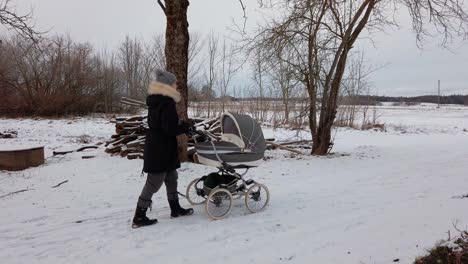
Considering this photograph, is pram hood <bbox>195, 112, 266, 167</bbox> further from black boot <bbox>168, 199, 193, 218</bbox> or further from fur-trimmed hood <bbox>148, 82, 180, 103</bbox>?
fur-trimmed hood <bbox>148, 82, 180, 103</bbox>

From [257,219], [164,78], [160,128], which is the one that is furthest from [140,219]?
[164,78]

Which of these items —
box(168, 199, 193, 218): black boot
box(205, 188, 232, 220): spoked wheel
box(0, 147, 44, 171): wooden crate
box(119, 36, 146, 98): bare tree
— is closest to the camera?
box(205, 188, 232, 220): spoked wheel

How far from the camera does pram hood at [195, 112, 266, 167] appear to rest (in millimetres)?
5422

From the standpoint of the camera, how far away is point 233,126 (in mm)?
5664

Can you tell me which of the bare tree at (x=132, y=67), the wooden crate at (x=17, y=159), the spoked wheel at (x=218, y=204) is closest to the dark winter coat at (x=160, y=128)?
the spoked wheel at (x=218, y=204)

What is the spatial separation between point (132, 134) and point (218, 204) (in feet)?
20.6

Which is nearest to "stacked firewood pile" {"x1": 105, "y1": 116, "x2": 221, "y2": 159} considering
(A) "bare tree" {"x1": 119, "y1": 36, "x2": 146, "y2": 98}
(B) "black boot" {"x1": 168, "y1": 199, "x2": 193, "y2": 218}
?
(B) "black boot" {"x1": 168, "y1": 199, "x2": 193, "y2": 218}

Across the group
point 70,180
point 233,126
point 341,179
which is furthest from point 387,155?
point 70,180

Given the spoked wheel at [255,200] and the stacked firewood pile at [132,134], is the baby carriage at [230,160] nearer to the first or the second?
the spoked wheel at [255,200]

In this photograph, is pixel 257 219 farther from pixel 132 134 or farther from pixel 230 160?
pixel 132 134

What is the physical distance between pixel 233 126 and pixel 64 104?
26.9 m

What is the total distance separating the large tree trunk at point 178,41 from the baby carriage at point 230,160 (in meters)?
3.45

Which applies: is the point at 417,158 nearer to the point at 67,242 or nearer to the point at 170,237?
the point at 170,237

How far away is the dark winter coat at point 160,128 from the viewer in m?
5.03
